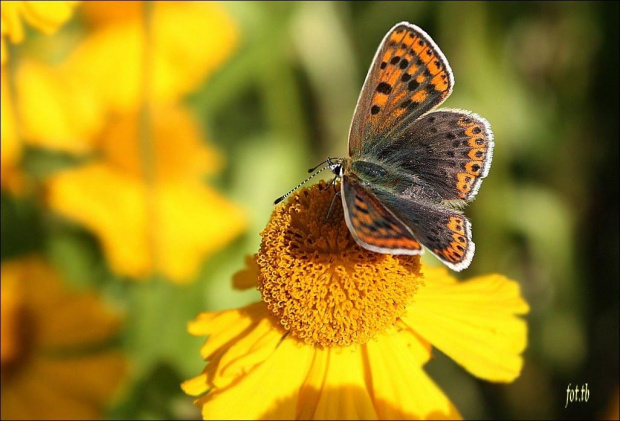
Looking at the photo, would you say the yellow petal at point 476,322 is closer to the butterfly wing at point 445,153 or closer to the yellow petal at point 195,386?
the butterfly wing at point 445,153

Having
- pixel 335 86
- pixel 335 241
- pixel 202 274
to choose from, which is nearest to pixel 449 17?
pixel 335 86

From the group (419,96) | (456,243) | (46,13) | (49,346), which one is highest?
(46,13)

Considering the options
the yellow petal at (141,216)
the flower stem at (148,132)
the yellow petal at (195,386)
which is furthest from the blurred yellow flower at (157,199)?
the yellow petal at (195,386)

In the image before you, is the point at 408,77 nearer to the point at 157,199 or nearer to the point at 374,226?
the point at 374,226

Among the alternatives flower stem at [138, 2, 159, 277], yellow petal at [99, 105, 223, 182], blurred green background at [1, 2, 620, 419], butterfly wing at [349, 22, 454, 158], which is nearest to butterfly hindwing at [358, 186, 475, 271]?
butterfly wing at [349, 22, 454, 158]

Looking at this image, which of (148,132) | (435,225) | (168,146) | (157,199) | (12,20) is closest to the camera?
(435,225)

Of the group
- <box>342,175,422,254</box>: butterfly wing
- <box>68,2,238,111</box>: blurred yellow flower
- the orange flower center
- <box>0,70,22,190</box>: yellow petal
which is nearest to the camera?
<box>342,175,422,254</box>: butterfly wing

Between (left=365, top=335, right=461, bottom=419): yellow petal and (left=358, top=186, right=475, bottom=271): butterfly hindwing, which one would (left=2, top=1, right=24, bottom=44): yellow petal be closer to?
(left=358, top=186, right=475, bottom=271): butterfly hindwing

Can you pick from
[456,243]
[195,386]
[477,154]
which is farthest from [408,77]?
[195,386]
